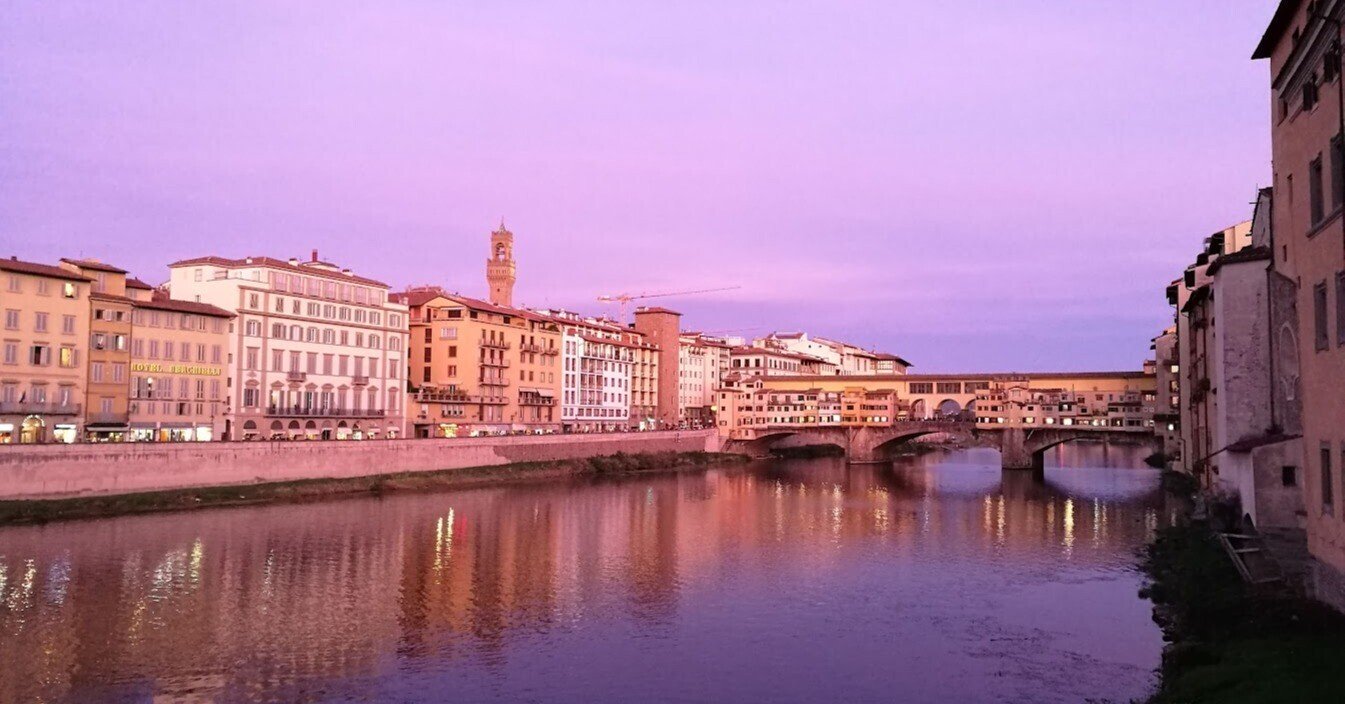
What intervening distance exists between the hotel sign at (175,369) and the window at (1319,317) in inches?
1895

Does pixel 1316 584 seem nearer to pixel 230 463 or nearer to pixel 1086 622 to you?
pixel 1086 622

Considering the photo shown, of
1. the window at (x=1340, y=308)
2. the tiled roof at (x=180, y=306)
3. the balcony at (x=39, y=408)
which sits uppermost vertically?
the tiled roof at (x=180, y=306)

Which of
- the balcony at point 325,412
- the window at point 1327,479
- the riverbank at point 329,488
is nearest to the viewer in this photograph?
the window at point 1327,479

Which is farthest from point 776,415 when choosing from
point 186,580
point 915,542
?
point 186,580

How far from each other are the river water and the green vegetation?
1.25 metres

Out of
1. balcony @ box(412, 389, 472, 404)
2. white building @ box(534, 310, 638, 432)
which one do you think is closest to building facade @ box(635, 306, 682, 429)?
white building @ box(534, 310, 638, 432)

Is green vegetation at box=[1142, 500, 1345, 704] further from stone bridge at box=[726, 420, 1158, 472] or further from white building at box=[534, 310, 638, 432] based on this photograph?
white building at box=[534, 310, 638, 432]

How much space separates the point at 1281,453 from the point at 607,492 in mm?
40986

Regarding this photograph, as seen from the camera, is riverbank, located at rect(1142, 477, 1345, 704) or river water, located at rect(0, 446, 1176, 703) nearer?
riverbank, located at rect(1142, 477, 1345, 704)

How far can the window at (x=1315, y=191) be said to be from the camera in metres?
17.1

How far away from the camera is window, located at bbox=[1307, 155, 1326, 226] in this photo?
672 inches

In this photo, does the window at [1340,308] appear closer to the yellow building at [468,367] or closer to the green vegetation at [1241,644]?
the green vegetation at [1241,644]

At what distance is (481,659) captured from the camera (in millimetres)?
21375

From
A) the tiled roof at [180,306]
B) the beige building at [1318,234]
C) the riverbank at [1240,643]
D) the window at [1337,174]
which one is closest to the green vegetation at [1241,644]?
the riverbank at [1240,643]
